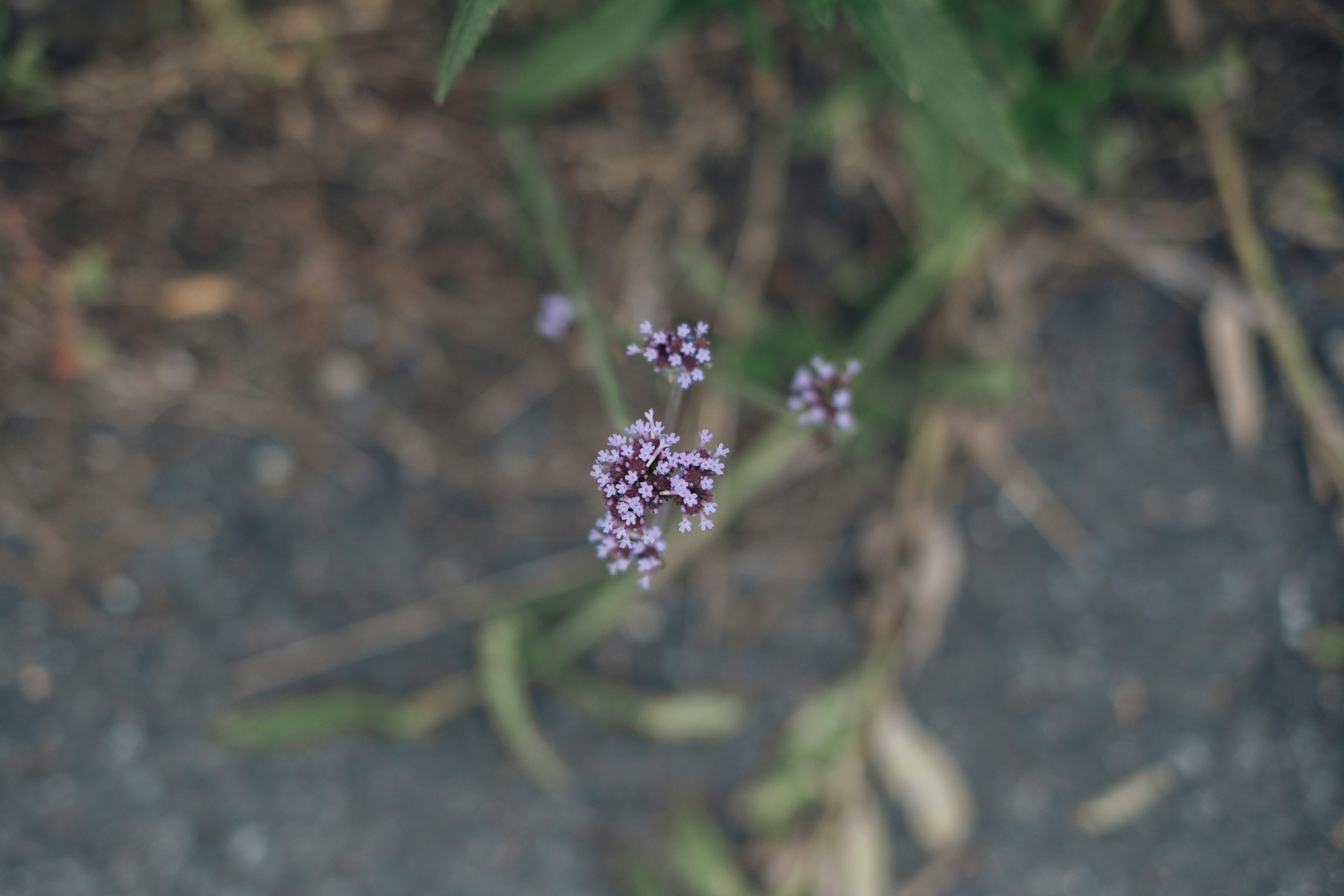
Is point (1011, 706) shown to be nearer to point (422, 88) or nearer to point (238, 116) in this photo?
point (422, 88)

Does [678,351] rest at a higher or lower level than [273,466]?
lower

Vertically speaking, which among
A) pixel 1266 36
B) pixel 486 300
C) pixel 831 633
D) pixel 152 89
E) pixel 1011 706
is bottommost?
pixel 1011 706

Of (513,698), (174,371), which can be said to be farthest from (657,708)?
(174,371)

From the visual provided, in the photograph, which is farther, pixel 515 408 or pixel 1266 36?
pixel 515 408

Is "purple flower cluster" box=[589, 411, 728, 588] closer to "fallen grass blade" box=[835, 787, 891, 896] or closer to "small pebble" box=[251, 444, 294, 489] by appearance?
"fallen grass blade" box=[835, 787, 891, 896]

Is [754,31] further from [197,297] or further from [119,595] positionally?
[119,595]

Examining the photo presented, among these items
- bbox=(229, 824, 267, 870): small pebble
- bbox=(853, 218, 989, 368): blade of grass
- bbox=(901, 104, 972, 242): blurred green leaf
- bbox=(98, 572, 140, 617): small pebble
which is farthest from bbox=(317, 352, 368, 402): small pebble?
bbox=(901, 104, 972, 242): blurred green leaf

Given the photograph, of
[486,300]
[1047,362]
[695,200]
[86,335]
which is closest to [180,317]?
[86,335]
